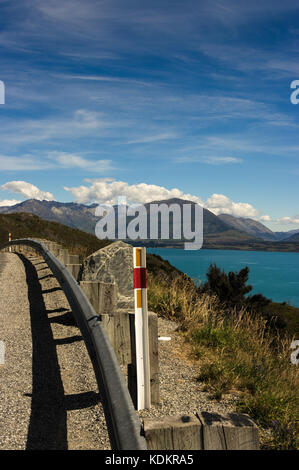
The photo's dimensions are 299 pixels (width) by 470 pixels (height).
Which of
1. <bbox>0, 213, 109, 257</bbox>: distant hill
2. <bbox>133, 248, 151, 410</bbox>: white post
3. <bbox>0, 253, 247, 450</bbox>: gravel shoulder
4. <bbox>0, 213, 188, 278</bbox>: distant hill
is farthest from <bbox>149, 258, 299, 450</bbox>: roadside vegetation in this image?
<bbox>0, 213, 109, 257</bbox>: distant hill

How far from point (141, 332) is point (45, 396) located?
1092 mm

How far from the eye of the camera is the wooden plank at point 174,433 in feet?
5.64

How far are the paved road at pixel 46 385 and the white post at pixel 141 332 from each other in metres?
0.41

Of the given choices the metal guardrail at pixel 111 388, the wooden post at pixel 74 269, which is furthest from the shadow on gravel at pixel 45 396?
the wooden post at pixel 74 269

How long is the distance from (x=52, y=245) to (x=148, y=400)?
8442 mm

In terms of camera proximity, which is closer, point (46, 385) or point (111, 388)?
point (111, 388)

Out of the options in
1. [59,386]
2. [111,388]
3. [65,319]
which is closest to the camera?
[111,388]

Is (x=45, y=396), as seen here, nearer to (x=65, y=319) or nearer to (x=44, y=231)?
(x=65, y=319)

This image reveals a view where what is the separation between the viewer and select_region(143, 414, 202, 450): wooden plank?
1719 millimetres

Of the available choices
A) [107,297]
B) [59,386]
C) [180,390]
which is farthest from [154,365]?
[107,297]

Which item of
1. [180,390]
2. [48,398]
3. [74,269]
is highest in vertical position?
[74,269]

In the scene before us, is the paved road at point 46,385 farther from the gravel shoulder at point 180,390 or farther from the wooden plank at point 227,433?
the wooden plank at point 227,433

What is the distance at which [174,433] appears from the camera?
173cm

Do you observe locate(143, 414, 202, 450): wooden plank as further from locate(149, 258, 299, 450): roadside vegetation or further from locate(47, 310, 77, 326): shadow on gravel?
locate(47, 310, 77, 326): shadow on gravel
